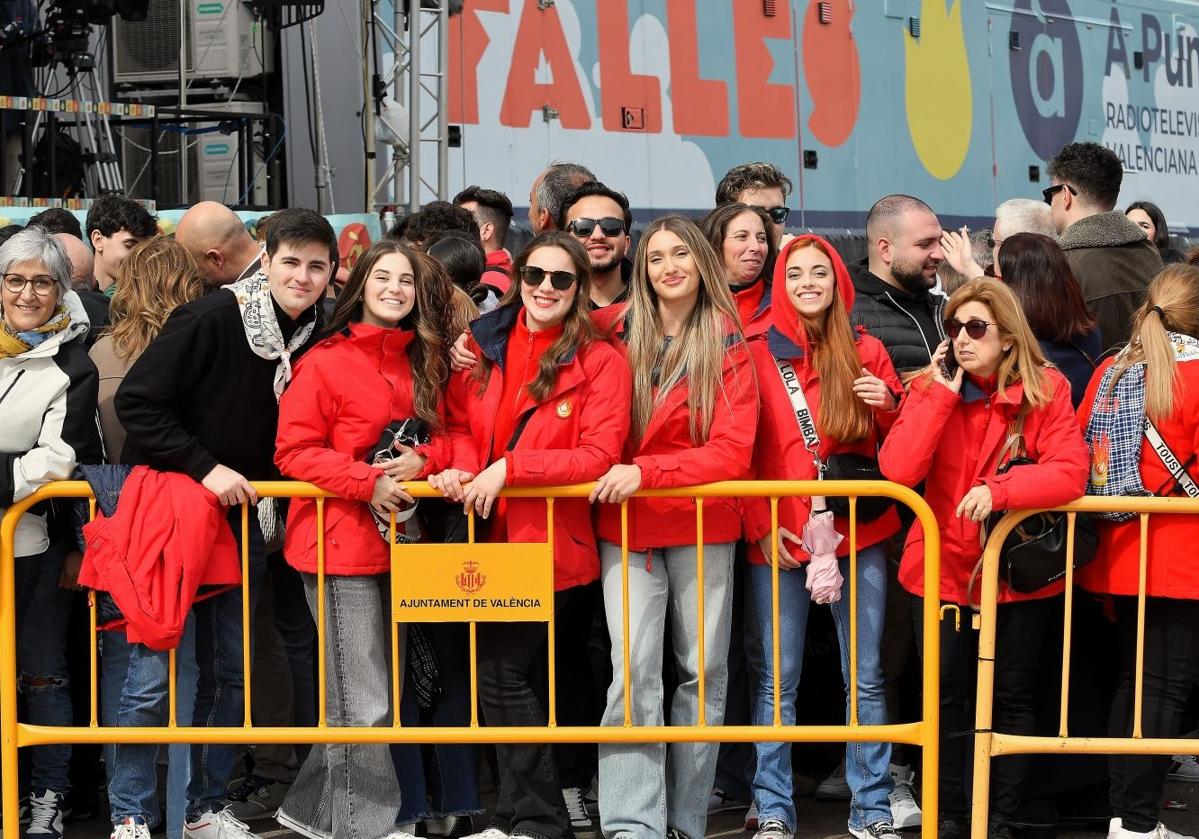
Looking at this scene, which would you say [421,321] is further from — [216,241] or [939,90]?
[939,90]

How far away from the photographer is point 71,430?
5.00m

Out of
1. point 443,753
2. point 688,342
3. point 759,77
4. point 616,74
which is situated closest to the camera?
point 688,342

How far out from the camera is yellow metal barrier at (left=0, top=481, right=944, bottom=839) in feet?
15.4

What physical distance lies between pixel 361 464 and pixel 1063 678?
2178 millimetres

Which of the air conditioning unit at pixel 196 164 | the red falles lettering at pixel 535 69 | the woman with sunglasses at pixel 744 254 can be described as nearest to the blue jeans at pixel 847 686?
the woman with sunglasses at pixel 744 254

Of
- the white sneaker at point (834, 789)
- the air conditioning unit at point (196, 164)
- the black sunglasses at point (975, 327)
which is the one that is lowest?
the white sneaker at point (834, 789)

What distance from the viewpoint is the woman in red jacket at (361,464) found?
475 centimetres

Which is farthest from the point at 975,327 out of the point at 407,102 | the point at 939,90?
the point at 939,90

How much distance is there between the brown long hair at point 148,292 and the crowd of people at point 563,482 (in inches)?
0.5

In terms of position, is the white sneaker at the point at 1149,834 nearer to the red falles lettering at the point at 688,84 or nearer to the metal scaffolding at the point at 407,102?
the metal scaffolding at the point at 407,102

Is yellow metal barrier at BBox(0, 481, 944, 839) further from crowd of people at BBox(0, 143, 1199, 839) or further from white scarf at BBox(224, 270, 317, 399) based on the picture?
white scarf at BBox(224, 270, 317, 399)

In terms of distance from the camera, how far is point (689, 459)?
473 centimetres

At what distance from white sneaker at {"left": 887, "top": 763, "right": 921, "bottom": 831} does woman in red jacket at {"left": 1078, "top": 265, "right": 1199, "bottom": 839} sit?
664mm

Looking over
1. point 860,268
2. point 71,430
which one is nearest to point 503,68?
point 860,268
